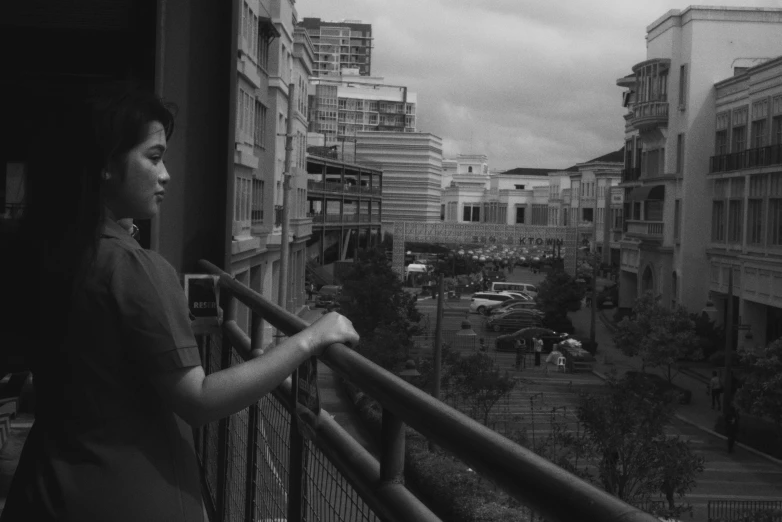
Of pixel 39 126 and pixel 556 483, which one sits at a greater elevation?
pixel 39 126

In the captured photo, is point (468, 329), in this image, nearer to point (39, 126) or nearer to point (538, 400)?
point (538, 400)

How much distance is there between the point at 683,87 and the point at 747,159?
254 inches

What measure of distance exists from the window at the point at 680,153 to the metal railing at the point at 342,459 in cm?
3706

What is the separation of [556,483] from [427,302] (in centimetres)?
5847

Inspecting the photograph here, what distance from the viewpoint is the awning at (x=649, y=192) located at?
41662 mm

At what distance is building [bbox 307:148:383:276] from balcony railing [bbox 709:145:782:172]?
2244 centimetres

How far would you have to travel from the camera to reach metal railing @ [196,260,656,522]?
1.26 meters

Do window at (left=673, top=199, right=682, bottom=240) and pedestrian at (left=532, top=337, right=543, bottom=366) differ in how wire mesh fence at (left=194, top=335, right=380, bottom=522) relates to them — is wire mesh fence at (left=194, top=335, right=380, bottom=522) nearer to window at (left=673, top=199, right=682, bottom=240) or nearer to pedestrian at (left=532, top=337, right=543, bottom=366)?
pedestrian at (left=532, top=337, right=543, bottom=366)

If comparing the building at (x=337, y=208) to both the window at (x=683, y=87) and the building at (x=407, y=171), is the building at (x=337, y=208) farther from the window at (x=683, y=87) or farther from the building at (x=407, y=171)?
the building at (x=407, y=171)

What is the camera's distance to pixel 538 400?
25.8m

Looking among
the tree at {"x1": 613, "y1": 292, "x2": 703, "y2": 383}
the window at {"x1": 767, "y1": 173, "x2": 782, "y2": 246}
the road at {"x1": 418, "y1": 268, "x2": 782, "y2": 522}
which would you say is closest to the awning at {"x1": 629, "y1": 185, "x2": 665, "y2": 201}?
the road at {"x1": 418, "y1": 268, "x2": 782, "y2": 522}

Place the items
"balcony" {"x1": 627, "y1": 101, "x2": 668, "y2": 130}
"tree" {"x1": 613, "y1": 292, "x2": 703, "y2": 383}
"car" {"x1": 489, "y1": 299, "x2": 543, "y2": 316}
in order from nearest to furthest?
"tree" {"x1": 613, "y1": 292, "x2": 703, "y2": 383} → "balcony" {"x1": 627, "y1": 101, "x2": 668, "y2": 130} → "car" {"x1": 489, "y1": 299, "x2": 543, "y2": 316}

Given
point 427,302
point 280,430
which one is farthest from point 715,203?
point 280,430

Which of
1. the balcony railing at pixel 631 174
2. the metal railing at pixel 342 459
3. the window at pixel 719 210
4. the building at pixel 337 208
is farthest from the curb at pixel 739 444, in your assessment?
the building at pixel 337 208
